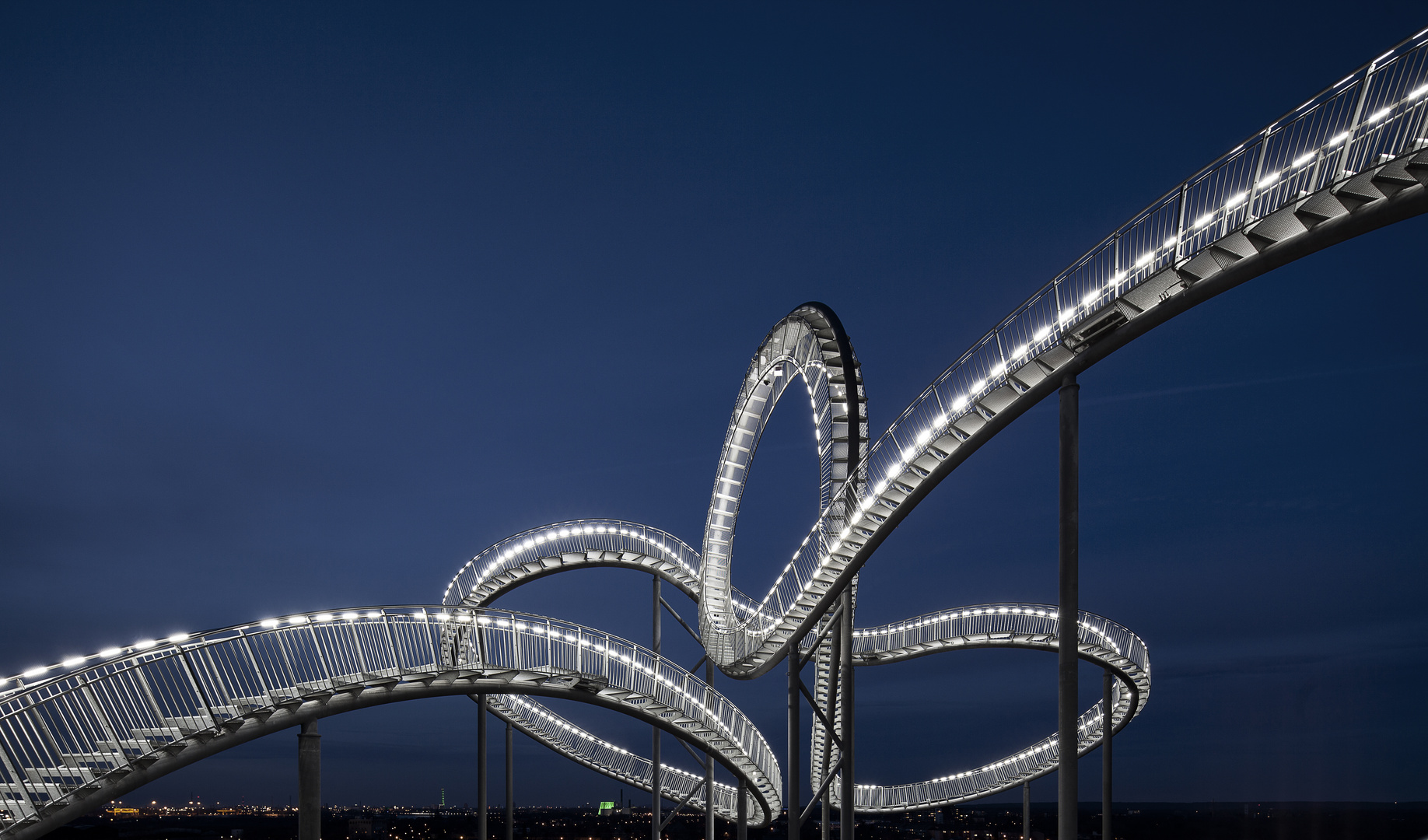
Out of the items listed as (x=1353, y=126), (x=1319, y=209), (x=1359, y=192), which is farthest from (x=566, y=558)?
(x=1353, y=126)

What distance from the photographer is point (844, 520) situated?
1730 cm

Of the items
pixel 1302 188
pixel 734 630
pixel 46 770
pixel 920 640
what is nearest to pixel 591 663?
pixel 734 630

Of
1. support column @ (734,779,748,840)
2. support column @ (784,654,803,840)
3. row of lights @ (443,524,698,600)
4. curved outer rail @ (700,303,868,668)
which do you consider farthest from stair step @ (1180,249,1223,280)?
row of lights @ (443,524,698,600)

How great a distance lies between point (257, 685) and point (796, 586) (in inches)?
365

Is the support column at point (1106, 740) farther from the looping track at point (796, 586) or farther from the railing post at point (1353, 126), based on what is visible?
the railing post at point (1353, 126)

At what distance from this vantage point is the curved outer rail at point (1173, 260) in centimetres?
928

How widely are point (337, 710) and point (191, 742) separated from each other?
2331 millimetres

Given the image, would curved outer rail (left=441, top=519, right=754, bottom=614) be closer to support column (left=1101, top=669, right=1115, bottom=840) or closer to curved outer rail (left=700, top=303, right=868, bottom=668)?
curved outer rail (left=700, top=303, right=868, bottom=668)

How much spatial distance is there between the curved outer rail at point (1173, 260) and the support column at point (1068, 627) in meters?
1.13

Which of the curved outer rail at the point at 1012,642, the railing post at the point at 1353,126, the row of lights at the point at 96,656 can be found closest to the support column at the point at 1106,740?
the curved outer rail at the point at 1012,642

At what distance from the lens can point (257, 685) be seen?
49.4ft

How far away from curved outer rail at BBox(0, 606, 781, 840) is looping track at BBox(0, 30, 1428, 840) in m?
0.03

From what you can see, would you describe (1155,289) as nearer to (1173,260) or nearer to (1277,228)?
(1173,260)

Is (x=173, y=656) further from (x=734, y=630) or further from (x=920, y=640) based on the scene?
(x=920, y=640)
